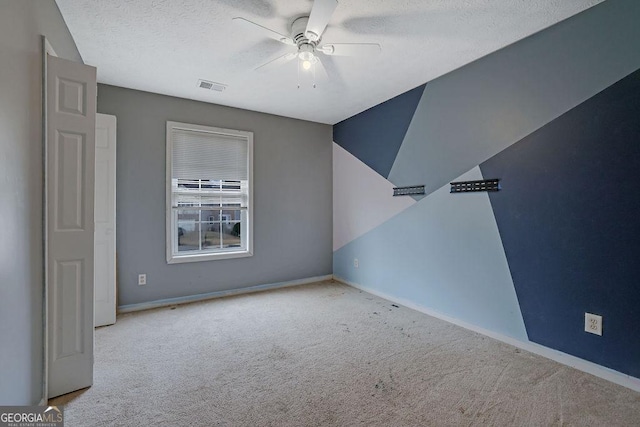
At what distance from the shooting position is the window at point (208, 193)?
359 centimetres

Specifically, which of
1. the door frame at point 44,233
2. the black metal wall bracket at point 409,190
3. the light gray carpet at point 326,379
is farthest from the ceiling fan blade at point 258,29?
the light gray carpet at point 326,379

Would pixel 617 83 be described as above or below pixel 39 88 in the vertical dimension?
above

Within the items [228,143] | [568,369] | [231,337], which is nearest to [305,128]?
[228,143]

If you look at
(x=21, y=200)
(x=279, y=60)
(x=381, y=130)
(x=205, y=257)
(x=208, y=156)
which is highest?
(x=279, y=60)

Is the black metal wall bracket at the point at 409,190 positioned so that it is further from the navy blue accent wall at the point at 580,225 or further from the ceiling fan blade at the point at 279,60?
the ceiling fan blade at the point at 279,60

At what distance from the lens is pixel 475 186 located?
2.75m

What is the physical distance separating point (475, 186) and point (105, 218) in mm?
3663

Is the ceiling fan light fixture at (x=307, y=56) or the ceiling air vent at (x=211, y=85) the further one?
the ceiling air vent at (x=211, y=85)

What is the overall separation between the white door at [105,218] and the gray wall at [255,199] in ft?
0.91

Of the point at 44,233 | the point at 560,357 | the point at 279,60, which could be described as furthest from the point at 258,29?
the point at 560,357

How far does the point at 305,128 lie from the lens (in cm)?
446

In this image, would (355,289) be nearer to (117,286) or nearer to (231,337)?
(231,337)

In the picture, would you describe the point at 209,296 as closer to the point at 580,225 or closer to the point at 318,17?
the point at 318,17

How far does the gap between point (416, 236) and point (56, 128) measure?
3211 mm
